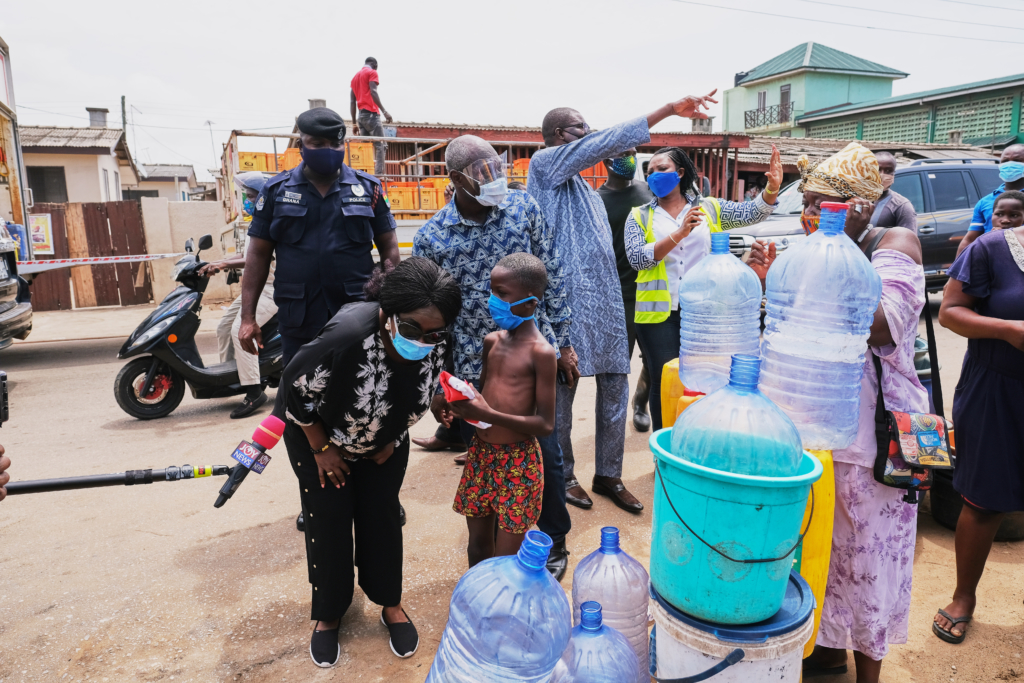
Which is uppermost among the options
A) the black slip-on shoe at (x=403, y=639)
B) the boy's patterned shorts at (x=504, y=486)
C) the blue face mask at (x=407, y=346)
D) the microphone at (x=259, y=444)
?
the blue face mask at (x=407, y=346)

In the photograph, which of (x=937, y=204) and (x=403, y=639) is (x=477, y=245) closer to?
(x=403, y=639)

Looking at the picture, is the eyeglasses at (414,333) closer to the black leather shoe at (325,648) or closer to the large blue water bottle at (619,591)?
the large blue water bottle at (619,591)

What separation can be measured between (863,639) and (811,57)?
3765 centimetres

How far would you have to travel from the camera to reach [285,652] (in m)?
2.47

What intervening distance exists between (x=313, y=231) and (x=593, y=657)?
7.89ft

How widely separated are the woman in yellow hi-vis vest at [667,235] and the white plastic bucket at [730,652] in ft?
6.52

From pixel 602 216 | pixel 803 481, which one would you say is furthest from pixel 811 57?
pixel 803 481

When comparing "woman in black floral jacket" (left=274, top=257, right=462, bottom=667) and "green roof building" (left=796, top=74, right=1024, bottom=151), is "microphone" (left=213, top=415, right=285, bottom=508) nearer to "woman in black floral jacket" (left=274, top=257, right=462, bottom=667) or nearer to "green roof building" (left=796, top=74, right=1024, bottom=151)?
"woman in black floral jacket" (left=274, top=257, right=462, bottom=667)

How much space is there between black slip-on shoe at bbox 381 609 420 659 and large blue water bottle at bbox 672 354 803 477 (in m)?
1.45

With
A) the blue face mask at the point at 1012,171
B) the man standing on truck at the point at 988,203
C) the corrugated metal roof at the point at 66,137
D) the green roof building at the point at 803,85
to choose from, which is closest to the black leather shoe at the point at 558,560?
the man standing on truck at the point at 988,203

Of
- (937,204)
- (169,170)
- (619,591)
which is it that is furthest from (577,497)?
(169,170)

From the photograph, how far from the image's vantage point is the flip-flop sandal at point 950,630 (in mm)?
2518

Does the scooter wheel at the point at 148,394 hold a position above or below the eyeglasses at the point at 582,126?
below

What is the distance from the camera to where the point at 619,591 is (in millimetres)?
2098
